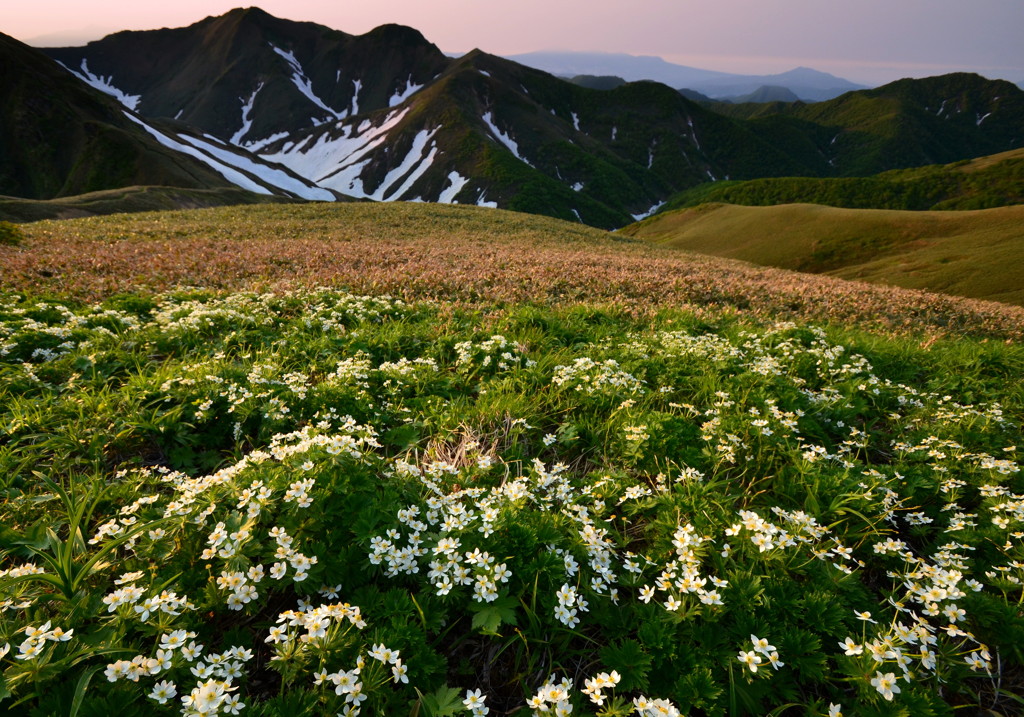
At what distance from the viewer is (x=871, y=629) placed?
3385 millimetres

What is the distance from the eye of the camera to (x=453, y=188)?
189 m

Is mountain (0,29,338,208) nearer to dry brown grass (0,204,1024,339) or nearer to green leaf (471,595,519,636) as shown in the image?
dry brown grass (0,204,1024,339)

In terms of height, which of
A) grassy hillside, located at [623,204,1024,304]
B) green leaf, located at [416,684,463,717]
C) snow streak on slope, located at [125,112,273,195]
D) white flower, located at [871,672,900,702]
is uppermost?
snow streak on slope, located at [125,112,273,195]

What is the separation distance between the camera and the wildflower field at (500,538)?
284 cm

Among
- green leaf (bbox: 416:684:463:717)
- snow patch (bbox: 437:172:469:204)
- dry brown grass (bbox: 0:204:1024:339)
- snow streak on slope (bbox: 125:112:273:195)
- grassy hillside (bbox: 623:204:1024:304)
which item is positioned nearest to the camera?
green leaf (bbox: 416:684:463:717)

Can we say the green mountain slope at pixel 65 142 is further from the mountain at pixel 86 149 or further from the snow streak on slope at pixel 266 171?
the snow streak on slope at pixel 266 171

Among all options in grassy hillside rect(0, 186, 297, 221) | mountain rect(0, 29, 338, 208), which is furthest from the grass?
mountain rect(0, 29, 338, 208)

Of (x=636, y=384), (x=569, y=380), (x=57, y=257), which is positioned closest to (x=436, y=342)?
(x=569, y=380)

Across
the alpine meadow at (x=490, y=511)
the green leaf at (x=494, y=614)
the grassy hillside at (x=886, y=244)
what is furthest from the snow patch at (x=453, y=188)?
the green leaf at (x=494, y=614)

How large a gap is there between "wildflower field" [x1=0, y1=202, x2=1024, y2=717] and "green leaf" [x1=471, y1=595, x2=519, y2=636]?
0.03 metres

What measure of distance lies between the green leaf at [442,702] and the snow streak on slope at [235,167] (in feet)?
487

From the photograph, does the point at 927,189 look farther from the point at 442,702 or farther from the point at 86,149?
the point at 86,149

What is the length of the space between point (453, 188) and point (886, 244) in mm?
154023

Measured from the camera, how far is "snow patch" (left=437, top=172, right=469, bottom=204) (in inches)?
7318
